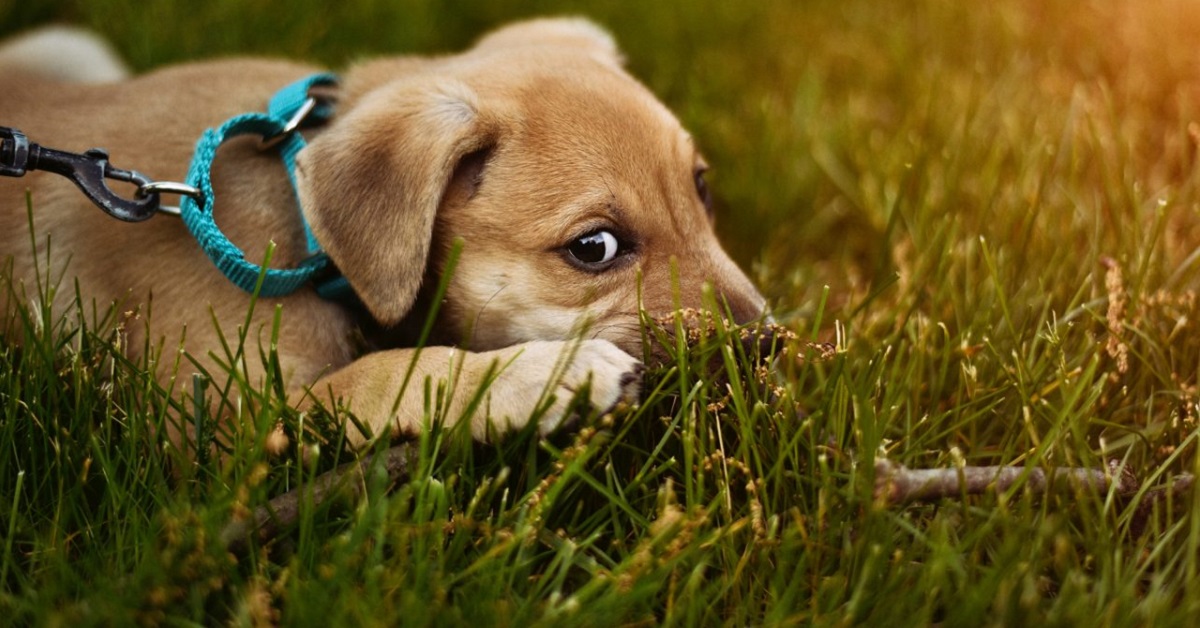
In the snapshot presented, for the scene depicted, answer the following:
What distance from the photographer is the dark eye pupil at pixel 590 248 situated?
2.80m

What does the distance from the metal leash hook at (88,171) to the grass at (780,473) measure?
0.32 m

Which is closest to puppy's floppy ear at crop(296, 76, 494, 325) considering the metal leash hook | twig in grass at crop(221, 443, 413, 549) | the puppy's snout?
the metal leash hook

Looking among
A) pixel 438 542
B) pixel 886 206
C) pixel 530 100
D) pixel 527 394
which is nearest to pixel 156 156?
pixel 530 100

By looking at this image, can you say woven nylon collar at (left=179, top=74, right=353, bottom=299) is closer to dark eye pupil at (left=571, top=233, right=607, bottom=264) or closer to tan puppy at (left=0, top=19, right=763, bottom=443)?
tan puppy at (left=0, top=19, right=763, bottom=443)

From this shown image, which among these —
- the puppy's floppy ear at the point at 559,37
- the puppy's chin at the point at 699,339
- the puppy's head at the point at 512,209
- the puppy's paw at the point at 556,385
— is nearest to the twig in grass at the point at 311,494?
the puppy's paw at the point at 556,385

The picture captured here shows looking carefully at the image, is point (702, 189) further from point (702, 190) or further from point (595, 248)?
point (595, 248)

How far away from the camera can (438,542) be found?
2.00m

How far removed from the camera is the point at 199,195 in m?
2.62

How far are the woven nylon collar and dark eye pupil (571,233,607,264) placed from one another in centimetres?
64

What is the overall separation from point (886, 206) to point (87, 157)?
2835mm

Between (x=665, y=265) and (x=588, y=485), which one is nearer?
(x=588, y=485)

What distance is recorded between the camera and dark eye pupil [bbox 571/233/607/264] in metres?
2.80

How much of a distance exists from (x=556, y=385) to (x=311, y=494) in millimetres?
598

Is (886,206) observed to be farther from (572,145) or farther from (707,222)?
(572,145)
